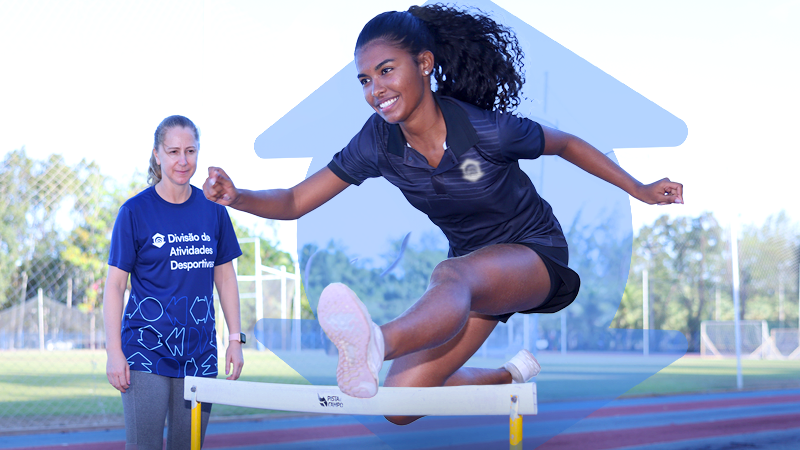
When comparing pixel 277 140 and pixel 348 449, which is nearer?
pixel 277 140

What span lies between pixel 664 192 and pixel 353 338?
1.40 metres

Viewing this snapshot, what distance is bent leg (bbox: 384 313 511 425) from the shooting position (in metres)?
2.77

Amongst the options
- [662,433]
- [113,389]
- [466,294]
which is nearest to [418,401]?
[466,294]

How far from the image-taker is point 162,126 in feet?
9.02

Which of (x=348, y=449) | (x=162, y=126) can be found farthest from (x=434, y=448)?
(x=162, y=126)

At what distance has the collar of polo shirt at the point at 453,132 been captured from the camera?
2268 mm

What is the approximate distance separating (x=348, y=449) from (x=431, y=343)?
4221 mm

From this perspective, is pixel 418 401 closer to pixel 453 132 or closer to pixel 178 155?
pixel 453 132

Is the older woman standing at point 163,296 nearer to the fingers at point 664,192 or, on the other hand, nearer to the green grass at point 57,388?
the fingers at point 664,192

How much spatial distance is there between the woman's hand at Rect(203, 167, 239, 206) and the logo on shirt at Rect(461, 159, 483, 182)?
29.7 inches

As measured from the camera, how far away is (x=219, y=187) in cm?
217

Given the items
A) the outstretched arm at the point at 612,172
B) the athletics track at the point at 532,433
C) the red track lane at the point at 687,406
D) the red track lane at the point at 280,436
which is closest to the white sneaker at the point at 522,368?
the athletics track at the point at 532,433

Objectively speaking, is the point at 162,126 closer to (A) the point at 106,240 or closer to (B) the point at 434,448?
(B) the point at 434,448

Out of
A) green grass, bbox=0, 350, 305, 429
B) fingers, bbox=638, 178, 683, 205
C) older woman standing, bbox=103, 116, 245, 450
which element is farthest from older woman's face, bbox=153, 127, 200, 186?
green grass, bbox=0, 350, 305, 429
